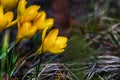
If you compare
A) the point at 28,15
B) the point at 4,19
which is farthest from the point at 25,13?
the point at 4,19

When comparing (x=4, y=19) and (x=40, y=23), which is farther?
(x=40, y=23)

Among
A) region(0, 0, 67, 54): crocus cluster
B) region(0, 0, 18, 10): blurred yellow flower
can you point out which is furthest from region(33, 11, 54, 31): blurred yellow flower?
region(0, 0, 18, 10): blurred yellow flower

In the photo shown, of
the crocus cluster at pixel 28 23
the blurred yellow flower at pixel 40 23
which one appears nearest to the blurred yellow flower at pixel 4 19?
the crocus cluster at pixel 28 23

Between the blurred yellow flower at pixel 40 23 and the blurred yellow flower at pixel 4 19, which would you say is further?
the blurred yellow flower at pixel 40 23

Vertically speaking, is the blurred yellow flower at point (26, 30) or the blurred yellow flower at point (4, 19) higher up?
the blurred yellow flower at point (4, 19)

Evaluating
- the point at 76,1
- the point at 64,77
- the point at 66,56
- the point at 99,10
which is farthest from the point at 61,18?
the point at 64,77

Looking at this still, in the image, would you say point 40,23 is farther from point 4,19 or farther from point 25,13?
point 4,19

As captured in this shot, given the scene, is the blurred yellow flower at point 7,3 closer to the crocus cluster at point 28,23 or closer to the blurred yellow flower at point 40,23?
the crocus cluster at point 28,23

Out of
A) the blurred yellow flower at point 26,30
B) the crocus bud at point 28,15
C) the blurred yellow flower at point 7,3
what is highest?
the blurred yellow flower at point 7,3
